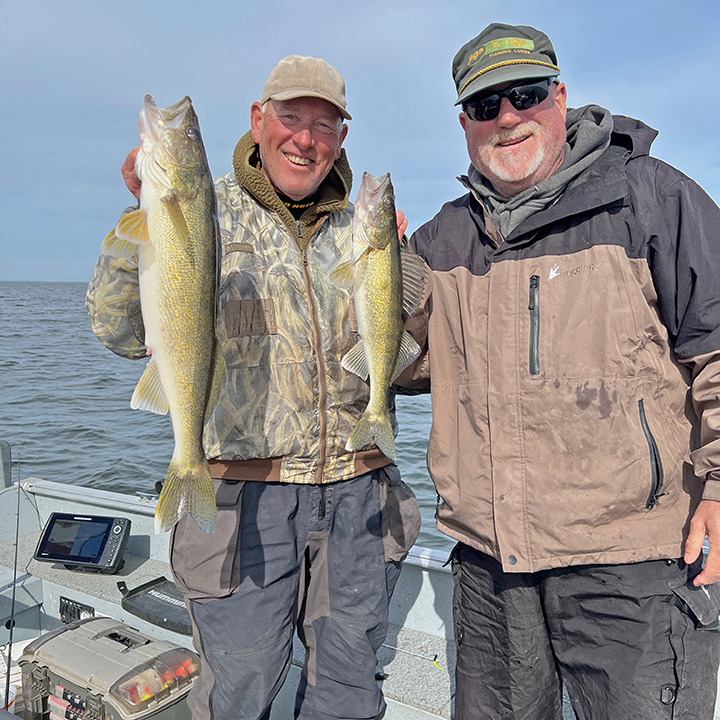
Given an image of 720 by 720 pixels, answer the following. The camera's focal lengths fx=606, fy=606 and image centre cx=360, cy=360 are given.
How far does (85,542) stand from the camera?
5098 millimetres

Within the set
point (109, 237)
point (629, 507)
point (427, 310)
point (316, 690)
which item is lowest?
point (316, 690)

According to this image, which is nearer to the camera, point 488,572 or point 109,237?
point 109,237

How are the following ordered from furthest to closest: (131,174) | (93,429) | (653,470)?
(93,429) < (653,470) < (131,174)

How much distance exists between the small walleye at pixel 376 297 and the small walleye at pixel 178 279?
627 mm

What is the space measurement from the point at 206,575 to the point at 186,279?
51.0 inches

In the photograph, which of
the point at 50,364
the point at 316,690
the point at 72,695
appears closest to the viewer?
the point at 316,690

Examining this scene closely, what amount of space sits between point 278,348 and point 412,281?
691 millimetres

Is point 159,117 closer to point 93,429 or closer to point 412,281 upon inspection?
point 412,281

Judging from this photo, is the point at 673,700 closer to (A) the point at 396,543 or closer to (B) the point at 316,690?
(A) the point at 396,543

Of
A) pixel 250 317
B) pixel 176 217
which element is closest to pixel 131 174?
pixel 176 217

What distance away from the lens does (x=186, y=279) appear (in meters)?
2.22

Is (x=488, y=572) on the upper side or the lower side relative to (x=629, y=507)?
lower

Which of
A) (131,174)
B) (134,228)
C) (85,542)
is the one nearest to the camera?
(134,228)

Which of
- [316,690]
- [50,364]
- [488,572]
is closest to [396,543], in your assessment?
[488,572]
